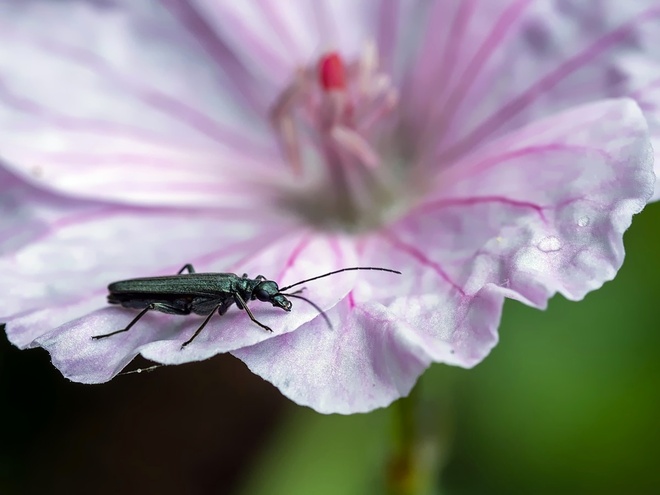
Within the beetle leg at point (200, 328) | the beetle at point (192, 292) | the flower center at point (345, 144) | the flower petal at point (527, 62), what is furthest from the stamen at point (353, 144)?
the beetle leg at point (200, 328)

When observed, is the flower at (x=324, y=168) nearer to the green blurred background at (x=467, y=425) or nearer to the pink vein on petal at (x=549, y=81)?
the pink vein on petal at (x=549, y=81)

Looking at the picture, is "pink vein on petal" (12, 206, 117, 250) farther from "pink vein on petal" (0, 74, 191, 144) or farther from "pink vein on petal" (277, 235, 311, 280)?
"pink vein on petal" (277, 235, 311, 280)

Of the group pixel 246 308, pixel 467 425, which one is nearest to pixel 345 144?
pixel 246 308

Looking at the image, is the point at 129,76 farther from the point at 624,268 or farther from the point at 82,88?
the point at 624,268

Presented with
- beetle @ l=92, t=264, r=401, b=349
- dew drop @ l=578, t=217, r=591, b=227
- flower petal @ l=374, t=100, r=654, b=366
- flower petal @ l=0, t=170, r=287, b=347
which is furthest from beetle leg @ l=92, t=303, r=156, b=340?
dew drop @ l=578, t=217, r=591, b=227

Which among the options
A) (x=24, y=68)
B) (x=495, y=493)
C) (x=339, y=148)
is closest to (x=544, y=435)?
(x=495, y=493)

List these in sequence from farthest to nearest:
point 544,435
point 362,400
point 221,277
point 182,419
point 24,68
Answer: point 182,419 < point 544,435 < point 24,68 < point 221,277 < point 362,400
